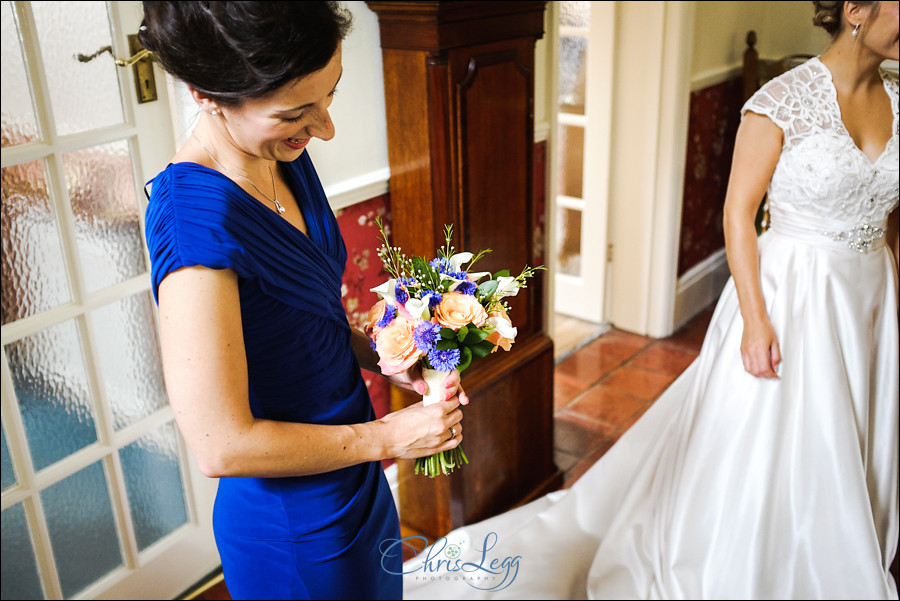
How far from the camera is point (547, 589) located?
2277 mm

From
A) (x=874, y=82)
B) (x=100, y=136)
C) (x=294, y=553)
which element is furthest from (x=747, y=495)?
(x=100, y=136)

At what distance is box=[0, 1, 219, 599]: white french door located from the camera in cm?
181

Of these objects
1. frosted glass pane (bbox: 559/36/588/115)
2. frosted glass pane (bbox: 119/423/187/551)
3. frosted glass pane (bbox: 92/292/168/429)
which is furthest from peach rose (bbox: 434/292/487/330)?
frosted glass pane (bbox: 559/36/588/115)

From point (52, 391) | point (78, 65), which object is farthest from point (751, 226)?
point (52, 391)

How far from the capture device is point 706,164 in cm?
388

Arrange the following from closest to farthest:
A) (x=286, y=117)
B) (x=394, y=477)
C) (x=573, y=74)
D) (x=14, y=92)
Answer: (x=286, y=117) → (x=14, y=92) → (x=394, y=477) → (x=573, y=74)

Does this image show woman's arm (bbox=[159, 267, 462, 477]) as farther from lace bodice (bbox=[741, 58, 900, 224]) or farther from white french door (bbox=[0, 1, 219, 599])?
lace bodice (bbox=[741, 58, 900, 224])

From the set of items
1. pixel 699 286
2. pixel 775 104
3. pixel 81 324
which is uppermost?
pixel 775 104

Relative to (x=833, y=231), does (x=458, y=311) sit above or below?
above

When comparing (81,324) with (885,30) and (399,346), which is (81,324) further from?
(885,30)

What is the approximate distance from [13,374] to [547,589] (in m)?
1.46

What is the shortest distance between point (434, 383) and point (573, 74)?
295cm

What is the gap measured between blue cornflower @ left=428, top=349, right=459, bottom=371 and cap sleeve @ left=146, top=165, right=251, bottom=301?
0.27 metres

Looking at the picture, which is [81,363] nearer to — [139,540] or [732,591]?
[139,540]
